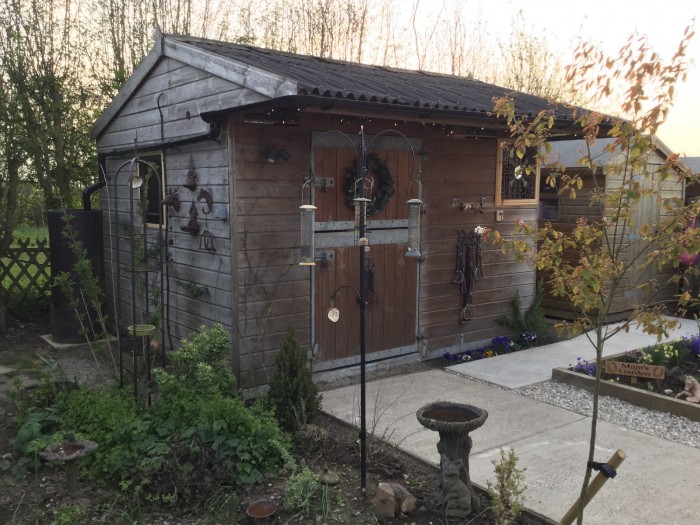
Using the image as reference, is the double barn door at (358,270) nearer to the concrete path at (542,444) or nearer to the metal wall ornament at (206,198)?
the concrete path at (542,444)

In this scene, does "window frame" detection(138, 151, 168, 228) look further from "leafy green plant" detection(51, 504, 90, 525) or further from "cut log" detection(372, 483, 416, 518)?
"cut log" detection(372, 483, 416, 518)

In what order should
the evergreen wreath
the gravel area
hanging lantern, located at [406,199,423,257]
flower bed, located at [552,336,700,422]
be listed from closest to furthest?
hanging lantern, located at [406,199,423,257]
the gravel area
flower bed, located at [552,336,700,422]
the evergreen wreath

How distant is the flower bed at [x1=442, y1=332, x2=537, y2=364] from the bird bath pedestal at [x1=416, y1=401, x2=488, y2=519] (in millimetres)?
3475

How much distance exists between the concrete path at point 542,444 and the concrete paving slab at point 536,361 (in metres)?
0.03

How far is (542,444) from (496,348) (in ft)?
9.68

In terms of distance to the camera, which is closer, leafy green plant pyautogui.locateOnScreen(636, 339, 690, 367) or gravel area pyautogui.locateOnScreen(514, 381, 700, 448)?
gravel area pyautogui.locateOnScreen(514, 381, 700, 448)

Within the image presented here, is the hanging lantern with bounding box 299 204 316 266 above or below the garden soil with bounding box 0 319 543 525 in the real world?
above

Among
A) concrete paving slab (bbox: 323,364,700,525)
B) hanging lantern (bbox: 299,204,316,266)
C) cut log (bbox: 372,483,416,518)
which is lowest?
concrete paving slab (bbox: 323,364,700,525)

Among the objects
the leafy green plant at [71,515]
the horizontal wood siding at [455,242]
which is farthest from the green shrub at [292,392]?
the horizontal wood siding at [455,242]

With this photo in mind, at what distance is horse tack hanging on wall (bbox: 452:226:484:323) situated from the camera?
691 centimetres

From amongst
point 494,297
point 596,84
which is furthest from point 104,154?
point 596,84

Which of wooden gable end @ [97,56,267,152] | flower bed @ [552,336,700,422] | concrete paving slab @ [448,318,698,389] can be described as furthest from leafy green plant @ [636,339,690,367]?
wooden gable end @ [97,56,267,152]

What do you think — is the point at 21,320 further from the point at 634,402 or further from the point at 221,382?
the point at 634,402

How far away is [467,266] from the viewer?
23.0ft
